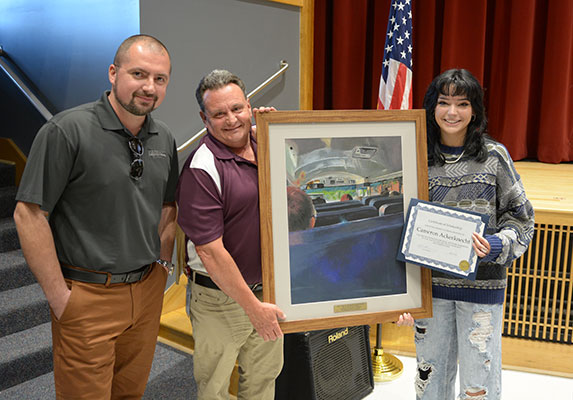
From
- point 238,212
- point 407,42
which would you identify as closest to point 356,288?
point 238,212

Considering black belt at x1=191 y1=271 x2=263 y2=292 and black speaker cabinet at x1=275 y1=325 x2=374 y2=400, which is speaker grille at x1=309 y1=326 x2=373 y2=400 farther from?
black belt at x1=191 y1=271 x2=263 y2=292

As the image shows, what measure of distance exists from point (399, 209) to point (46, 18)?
2.67 meters

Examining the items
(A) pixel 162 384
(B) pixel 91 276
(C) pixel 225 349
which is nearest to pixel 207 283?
(C) pixel 225 349

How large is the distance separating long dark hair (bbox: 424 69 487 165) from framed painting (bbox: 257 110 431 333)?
8cm

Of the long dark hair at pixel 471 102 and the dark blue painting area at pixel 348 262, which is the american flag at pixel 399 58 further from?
the dark blue painting area at pixel 348 262

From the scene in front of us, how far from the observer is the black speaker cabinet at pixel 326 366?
215cm

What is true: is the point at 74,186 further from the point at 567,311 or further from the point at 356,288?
the point at 567,311

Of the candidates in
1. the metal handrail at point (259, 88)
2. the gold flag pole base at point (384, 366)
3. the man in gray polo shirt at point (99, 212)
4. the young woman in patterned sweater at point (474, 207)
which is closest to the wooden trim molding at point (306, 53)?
the metal handrail at point (259, 88)

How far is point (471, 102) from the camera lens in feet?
5.33

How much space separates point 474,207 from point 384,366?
1353mm

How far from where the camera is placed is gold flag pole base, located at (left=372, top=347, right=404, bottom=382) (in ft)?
8.60

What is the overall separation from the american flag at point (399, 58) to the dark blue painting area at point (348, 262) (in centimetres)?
154

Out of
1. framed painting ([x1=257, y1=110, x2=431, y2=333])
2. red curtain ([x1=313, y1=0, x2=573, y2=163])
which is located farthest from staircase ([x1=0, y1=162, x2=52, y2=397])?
red curtain ([x1=313, y1=0, x2=573, y2=163])

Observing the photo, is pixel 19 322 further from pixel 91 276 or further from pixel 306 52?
pixel 306 52
